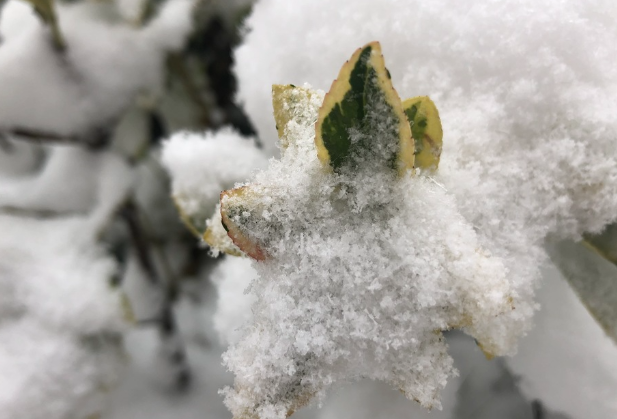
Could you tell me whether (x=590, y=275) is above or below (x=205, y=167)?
below

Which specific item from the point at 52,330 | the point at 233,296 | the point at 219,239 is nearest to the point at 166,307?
the point at 52,330

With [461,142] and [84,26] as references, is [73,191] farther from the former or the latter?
[461,142]

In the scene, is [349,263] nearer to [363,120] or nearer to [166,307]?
[363,120]

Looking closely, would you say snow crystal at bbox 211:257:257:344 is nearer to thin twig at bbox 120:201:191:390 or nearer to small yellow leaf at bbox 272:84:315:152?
small yellow leaf at bbox 272:84:315:152

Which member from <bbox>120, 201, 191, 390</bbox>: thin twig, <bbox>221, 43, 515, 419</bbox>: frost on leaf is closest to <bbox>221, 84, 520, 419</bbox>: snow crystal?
<bbox>221, 43, 515, 419</bbox>: frost on leaf

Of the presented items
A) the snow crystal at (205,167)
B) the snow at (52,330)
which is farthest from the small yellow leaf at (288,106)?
the snow at (52,330)

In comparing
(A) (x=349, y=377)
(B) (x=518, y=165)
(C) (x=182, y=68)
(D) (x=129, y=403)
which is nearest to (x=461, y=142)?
(B) (x=518, y=165)

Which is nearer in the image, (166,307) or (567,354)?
(567,354)
